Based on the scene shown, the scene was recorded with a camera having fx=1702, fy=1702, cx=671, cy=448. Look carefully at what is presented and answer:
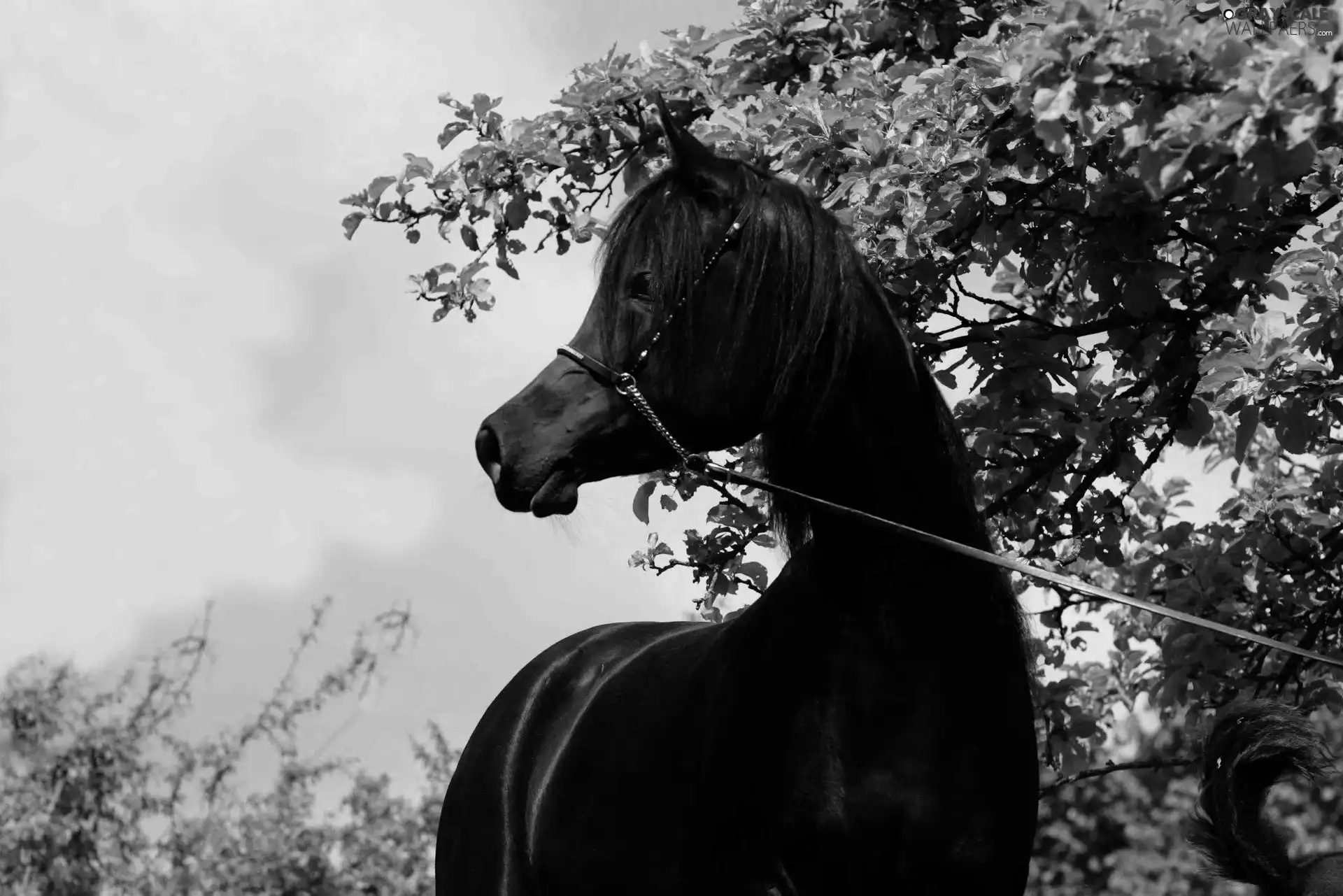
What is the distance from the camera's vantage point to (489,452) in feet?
9.64

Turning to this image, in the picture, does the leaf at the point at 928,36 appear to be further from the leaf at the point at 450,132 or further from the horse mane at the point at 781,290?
the horse mane at the point at 781,290

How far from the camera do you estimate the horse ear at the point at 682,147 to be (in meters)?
3.11

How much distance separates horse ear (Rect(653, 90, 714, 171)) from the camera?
3107 millimetres

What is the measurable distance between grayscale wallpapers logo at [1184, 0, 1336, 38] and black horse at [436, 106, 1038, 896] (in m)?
1.80

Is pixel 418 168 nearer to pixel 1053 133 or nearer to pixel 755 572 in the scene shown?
pixel 755 572

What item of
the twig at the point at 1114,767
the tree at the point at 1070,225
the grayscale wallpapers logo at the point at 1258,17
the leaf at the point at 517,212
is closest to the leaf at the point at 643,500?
the tree at the point at 1070,225

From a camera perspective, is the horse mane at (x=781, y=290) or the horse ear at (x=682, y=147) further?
the horse ear at (x=682, y=147)

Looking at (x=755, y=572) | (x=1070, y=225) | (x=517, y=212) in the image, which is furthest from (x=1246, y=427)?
(x=517, y=212)

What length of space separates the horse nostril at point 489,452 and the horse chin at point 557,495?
78 millimetres

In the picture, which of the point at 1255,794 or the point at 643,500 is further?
the point at 643,500

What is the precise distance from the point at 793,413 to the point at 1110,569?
512cm

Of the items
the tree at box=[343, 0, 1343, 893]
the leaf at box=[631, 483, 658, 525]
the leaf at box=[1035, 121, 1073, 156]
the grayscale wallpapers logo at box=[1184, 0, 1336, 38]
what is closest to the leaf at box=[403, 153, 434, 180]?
the tree at box=[343, 0, 1343, 893]

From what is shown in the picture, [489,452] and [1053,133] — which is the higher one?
[1053,133]

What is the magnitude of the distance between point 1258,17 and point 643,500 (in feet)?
7.88
